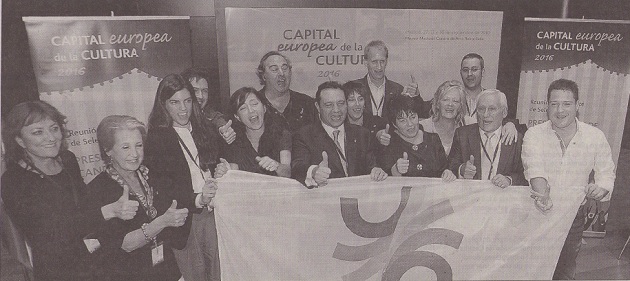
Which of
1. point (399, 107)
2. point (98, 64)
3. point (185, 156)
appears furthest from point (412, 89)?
point (98, 64)

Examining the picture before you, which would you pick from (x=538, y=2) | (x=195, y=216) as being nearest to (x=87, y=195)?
(x=195, y=216)

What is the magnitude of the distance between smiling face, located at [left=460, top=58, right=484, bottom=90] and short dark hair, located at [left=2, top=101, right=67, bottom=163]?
1.57m

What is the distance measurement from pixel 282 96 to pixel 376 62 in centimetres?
40

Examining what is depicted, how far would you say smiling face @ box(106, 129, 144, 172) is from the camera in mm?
1633

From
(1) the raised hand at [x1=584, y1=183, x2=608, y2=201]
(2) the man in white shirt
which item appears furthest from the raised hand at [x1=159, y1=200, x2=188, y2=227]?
(1) the raised hand at [x1=584, y1=183, x2=608, y2=201]

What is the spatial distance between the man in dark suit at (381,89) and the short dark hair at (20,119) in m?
1.17

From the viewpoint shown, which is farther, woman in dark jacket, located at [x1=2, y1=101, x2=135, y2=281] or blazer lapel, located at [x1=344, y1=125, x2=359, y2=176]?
blazer lapel, located at [x1=344, y1=125, x2=359, y2=176]

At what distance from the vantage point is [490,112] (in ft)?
5.83

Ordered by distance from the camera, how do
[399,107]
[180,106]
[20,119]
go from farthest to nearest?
[399,107] < [180,106] < [20,119]

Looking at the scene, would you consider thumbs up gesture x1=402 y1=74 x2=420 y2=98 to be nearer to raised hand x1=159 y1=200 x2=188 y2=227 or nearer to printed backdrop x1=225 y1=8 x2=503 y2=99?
printed backdrop x1=225 y1=8 x2=503 y2=99

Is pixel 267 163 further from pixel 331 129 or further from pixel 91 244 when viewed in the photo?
pixel 91 244

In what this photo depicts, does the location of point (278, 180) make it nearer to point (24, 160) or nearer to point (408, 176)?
point (408, 176)

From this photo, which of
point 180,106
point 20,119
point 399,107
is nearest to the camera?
point 20,119

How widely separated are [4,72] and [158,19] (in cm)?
58
